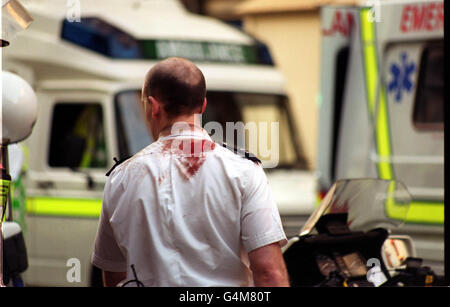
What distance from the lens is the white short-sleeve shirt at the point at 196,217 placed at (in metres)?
2.52

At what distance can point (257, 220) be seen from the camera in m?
2.52

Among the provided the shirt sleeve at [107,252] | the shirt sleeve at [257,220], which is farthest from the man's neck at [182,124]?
the shirt sleeve at [107,252]

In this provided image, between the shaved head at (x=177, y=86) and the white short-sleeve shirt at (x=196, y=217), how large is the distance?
12 cm

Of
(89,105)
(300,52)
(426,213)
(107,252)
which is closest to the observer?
(107,252)

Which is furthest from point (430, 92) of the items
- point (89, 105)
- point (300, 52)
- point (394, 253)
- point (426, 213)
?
point (300, 52)

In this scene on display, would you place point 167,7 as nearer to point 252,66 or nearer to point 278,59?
point 252,66

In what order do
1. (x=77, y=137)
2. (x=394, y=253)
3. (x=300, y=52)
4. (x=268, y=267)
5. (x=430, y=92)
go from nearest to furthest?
(x=268, y=267) < (x=394, y=253) < (x=430, y=92) < (x=77, y=137) < (x=300, y=52)

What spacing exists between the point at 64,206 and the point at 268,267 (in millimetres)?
4701

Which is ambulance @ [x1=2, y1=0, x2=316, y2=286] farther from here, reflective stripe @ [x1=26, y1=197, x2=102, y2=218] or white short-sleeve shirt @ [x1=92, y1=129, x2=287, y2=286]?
white short-sleeve shirt @ [x1=92, y1=129, x2=287, y2=286]

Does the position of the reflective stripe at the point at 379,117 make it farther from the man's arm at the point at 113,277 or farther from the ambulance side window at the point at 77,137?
the man's arm at the point at 113,277

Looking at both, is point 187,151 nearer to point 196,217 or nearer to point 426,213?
point 196,217

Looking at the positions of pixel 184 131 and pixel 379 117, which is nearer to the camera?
pixel 184 131
